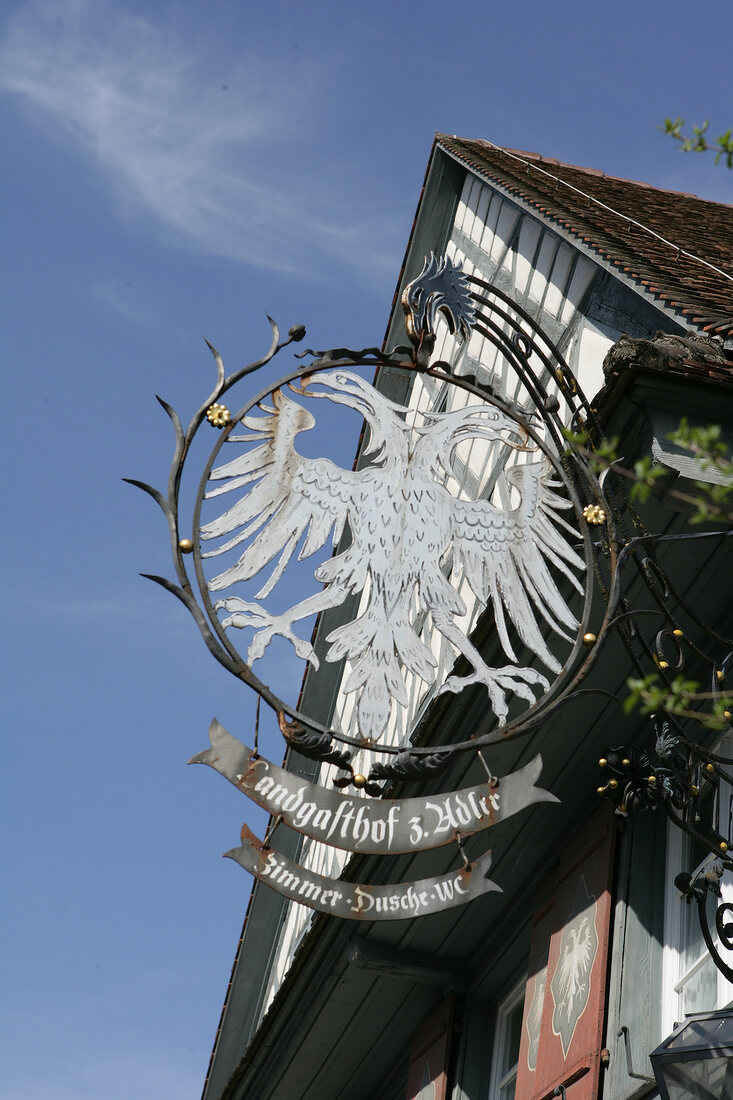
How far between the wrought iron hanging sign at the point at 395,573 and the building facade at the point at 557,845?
208mm

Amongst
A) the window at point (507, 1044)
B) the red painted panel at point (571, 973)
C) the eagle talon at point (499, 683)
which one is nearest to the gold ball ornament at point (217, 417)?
the eagle talon at point (499, 683)

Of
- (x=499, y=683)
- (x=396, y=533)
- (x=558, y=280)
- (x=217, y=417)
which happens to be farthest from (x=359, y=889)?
(x=558, y=280)

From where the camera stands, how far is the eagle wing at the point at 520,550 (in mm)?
5090

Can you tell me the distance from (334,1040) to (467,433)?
481cm

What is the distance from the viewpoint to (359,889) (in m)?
4.71

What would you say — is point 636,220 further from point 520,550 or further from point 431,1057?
point 431,1057

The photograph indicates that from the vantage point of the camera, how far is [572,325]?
8031 millimetres

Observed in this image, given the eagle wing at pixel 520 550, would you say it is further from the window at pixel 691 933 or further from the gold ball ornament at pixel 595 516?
the window at pixel 691 933

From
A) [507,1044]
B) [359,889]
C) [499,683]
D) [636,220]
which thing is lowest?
[359,889]

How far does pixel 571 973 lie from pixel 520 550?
7.07 feet

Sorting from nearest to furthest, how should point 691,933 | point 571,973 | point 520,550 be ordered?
1. point 520,550
2. point 691,933
3. point 571,973

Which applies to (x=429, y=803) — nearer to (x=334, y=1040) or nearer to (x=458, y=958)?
(x=458, y=958)

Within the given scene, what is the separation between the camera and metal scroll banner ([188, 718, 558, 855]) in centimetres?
452

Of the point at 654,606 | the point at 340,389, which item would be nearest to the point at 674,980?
the point at 654,606
